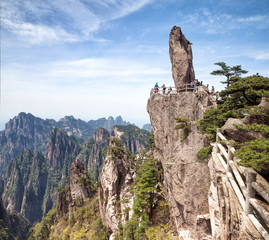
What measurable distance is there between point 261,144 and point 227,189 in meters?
2.46

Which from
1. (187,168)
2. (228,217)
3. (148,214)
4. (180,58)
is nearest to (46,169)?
(148,214)

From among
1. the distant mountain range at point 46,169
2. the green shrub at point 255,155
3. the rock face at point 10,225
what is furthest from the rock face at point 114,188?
the distant mountain range at point 46,169

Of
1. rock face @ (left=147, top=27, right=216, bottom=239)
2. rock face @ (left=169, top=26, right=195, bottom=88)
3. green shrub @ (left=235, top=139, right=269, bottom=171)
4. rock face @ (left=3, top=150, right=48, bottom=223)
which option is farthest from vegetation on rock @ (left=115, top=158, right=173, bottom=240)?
rock face @ (left=3, top=150, right=48, bottom=223)

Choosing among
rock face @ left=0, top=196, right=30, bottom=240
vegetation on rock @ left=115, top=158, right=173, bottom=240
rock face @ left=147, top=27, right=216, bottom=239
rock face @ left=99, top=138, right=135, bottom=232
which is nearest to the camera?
rock face @ left=147, top=27, right=216, bottom=239

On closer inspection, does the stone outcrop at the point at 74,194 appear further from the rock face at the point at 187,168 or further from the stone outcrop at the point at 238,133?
the stone outcrop at the point at 238,133

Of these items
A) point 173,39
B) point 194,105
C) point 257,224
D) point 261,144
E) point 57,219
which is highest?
point 173,39

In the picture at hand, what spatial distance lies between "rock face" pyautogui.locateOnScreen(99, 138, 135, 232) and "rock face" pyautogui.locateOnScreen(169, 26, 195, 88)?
16594mm

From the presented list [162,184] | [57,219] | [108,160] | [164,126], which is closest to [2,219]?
[57,219]

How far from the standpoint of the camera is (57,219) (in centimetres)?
4281

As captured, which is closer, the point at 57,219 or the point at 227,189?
the point at 227,189

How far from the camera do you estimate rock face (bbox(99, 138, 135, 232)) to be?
26219mm

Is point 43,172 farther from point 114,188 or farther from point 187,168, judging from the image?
point 187,168

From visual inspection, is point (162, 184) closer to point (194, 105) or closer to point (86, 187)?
point (194, 105)

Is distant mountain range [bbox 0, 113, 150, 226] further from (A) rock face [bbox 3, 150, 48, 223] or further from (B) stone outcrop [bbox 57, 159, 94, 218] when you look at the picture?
(B) stone outcrop [bbox 57, 159, 94, 218]
